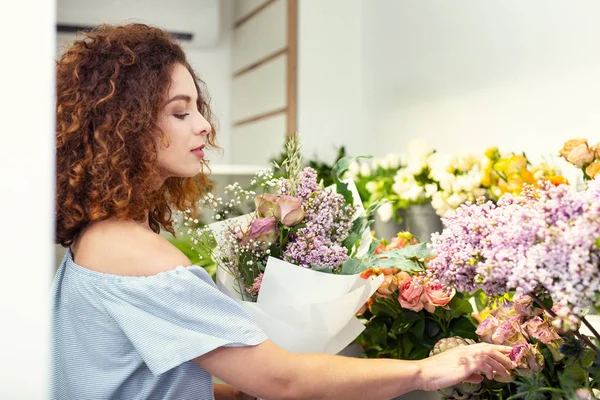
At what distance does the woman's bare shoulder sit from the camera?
1109 millimetres

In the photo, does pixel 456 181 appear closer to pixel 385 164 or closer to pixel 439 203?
pixel 439 203

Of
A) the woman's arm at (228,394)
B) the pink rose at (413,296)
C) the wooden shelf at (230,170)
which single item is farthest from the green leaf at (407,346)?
the wooden shelf at (230,170)

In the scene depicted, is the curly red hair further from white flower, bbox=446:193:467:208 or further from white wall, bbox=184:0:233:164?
white wall, bbox=184:0:233:164

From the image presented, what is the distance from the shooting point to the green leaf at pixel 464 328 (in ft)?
4.54

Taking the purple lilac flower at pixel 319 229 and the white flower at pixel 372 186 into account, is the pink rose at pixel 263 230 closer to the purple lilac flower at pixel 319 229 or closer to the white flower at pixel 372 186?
the purple lilac flower at pixel 319 229

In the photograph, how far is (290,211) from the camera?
4.20 ft

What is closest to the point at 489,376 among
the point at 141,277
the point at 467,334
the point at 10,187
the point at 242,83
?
the point at 467,334

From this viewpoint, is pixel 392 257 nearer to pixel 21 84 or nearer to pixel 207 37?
pixel 21 84

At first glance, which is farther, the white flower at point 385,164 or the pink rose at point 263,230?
the white flower at point 385,164

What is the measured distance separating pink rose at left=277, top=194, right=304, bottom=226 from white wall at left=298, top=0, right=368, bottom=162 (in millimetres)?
1783

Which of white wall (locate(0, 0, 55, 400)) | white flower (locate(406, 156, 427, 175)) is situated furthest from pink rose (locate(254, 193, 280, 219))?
white flower (locate(406, 156, 427, 175))

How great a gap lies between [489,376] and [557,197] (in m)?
0.35

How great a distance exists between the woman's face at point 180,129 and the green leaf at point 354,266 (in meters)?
0.32

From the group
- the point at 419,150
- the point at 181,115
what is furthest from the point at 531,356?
the point at 419,150
